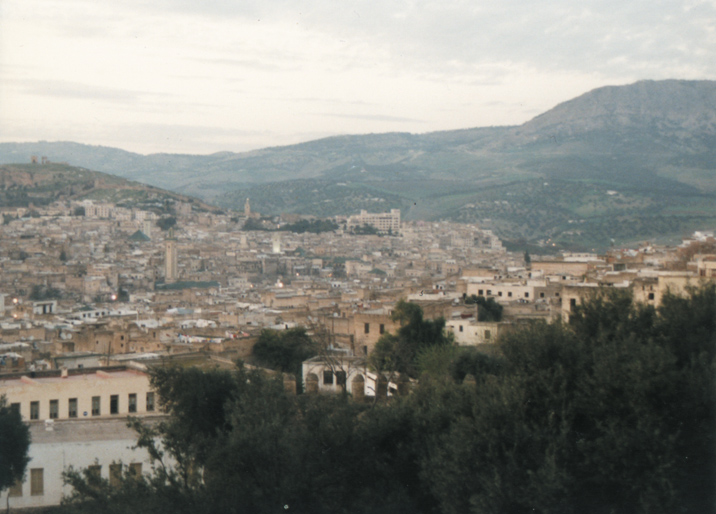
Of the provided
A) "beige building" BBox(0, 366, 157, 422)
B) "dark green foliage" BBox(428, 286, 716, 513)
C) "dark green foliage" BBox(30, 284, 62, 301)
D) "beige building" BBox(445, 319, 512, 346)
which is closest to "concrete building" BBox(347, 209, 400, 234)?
"dark green foliage" BBox(30, 284, 62, 301)

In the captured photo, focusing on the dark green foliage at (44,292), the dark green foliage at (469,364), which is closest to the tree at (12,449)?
the dark green foliage at (469,364)

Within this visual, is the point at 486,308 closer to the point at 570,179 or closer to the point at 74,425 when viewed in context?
the point at 74,425

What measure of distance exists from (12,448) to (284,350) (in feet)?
26.9

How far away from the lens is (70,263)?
217 feet

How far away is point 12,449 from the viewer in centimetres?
1129

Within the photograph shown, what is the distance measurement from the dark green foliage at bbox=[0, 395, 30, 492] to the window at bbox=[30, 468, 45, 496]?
243mm

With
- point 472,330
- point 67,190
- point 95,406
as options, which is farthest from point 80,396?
point 67,190

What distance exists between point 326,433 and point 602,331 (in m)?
3.13

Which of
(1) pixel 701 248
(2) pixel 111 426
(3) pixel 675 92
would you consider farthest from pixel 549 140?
(2) pixel 111 426

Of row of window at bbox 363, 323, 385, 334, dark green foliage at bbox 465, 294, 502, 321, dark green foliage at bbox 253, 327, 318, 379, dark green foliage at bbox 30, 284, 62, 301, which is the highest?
dark green foliage at bbox 465, 294, 502, 321

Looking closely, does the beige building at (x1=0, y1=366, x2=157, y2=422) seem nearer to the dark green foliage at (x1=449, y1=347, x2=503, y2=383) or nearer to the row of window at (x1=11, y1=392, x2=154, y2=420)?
the row of window at (x1=11, y1=392, x2=154, y2=420)

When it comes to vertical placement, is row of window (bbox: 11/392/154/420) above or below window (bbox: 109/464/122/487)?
above

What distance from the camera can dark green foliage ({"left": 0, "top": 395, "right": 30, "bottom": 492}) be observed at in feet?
36.5

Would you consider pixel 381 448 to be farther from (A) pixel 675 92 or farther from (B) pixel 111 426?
(A) pixel 675 92
